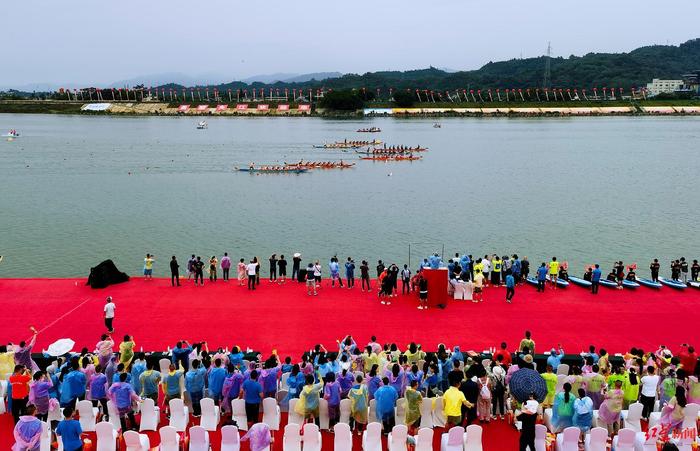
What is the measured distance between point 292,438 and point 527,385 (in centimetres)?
455

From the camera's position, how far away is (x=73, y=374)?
11.7 meters

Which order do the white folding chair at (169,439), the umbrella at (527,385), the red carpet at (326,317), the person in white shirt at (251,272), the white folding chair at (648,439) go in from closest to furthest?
the white folding chair at (169,439) < the white folding chair at (648,439) < the umbrella at (527,385) < the red carpet at (326,317) < the person in white shirt at (251,272)

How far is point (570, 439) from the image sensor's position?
10695 millimetres

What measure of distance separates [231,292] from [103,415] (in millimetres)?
9947

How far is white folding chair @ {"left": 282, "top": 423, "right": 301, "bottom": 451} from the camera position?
10711 millimetres

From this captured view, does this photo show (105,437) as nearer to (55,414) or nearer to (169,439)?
(169,439)

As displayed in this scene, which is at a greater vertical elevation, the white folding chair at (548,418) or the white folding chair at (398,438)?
the white folding chair at (398,438)

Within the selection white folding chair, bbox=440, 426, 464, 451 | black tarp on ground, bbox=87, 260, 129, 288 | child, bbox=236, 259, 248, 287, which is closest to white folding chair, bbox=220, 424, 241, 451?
white folding chair, bbox=440, 426, 464, 451

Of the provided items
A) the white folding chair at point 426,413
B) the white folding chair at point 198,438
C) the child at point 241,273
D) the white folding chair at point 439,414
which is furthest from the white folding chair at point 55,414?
the child at point 241,273

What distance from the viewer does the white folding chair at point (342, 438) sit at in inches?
421

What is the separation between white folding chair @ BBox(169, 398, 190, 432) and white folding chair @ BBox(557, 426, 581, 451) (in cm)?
723

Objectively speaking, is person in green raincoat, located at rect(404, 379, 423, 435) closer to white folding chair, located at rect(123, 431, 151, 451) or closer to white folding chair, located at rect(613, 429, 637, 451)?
white folding chair, located at rect(613, 429, 637, 451)

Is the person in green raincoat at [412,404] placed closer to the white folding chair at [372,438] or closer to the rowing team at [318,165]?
the white folding chair at [372,438]

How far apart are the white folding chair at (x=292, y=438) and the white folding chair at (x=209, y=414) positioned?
185cm
